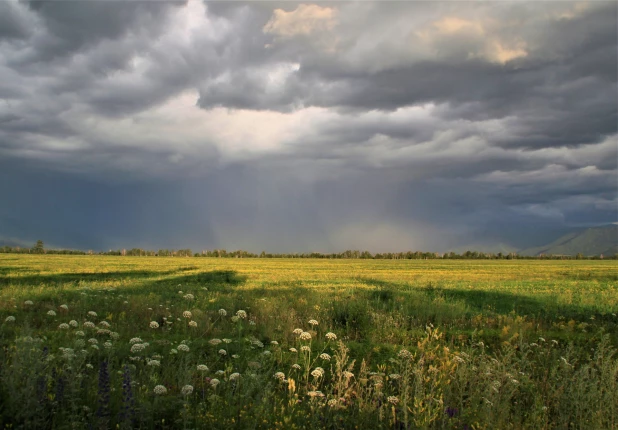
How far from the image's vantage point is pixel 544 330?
1420 centimetres

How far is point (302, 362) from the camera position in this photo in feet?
26.8

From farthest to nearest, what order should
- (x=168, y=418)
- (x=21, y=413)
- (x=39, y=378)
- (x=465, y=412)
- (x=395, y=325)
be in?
(x=395, y=325) → (x=465, y=412) → (x=168, y=418) → (x=39, y=378) → (x=21, y=413)

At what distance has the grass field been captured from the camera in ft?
16.2

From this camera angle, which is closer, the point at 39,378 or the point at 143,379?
the point at 39,378

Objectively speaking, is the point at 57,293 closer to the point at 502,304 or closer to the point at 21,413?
the point at 21,413

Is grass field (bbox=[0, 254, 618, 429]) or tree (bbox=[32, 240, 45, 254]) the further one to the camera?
tree (bbox=[32, 240, 45, 254])

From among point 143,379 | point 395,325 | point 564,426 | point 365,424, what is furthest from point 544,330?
point 143,379

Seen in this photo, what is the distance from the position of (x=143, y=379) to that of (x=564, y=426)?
19.6 ft

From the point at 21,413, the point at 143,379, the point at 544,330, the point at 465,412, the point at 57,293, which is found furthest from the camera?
the point at 57,293

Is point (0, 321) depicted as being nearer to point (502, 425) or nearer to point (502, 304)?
point (502, 425)

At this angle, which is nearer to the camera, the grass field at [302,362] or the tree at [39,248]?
the grass field at [302,362]

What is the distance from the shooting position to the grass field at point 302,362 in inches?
194

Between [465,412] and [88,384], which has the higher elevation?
[88,384]

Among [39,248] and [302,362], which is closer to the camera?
[302,362]
